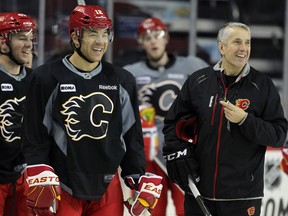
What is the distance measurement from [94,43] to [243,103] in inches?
27.5

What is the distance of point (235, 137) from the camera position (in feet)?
13.6

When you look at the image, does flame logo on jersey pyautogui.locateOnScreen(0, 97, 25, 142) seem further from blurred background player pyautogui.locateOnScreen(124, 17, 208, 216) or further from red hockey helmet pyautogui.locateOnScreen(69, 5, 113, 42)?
blurred background player pyautogui.locateOnScreen(124, 17, 208, 216)

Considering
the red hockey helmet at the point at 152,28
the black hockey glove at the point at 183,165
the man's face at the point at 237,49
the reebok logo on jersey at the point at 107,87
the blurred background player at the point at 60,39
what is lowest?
the black hockey glove at the point at 183,165

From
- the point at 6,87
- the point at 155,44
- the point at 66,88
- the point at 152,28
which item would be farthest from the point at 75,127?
the point at 152,28

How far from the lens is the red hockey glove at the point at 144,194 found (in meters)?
3.98

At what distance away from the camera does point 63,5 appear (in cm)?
724

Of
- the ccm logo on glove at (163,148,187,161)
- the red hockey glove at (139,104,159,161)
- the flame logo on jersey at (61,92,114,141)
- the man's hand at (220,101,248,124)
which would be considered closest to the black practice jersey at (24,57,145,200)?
the flame logo on jersey at (61,92,114,141)

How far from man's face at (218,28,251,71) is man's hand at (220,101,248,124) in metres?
0.22

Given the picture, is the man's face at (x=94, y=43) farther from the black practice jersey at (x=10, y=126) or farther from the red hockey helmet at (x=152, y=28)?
the red hockey helmet at (x=152, y=28)

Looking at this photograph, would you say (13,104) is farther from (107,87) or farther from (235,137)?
(235,137)

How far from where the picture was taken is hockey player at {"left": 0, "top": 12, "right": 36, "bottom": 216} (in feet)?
14.9

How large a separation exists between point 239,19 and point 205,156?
3.90 metres

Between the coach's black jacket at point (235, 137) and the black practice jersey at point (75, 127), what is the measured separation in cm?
40

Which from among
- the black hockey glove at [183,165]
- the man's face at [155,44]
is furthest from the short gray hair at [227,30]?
the man's face at [155,44]
